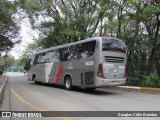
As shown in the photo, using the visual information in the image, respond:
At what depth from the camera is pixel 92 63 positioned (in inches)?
653

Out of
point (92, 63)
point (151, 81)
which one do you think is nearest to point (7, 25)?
point (92, 63)

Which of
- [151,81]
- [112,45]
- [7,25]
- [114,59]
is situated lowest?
[151,81]

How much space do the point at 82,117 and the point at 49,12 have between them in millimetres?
23210

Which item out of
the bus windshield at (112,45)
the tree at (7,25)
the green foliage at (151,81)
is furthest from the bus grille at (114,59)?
the tree at (7,25)

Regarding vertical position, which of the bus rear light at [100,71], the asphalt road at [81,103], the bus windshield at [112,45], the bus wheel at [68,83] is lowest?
the asphalt road at [81,103]

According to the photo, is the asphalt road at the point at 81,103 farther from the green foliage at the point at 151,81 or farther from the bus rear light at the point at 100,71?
the green foliage at the point at 151,81

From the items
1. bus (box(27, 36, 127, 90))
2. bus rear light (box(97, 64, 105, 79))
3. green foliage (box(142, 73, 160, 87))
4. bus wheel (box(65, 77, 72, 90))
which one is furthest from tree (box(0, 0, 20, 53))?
green foliage (box(142, 73, 160, 87))

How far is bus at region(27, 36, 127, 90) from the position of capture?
16.1 m

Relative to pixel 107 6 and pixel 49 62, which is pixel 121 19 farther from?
pixel 49 62

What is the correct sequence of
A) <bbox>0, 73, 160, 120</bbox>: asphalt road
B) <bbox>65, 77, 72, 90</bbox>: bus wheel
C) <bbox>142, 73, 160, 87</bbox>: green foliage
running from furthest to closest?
<bbox>65, 77, 72, 90</bbox>: bus wheel → <bbox>142, 73, 160, 87</bbox>: green foliage → <bbox>0, 73, 160, 120</bbox>: asphalt road

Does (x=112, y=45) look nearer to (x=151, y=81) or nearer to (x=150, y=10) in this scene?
(x=150, y=10)

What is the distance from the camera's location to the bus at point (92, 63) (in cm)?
1614

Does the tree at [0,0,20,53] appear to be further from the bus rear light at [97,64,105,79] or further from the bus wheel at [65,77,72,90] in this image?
the bus rear light at [97,64,105,79]

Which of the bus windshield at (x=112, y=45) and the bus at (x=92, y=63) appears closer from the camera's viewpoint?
the bus at (x=92, y=63)
